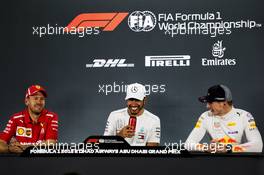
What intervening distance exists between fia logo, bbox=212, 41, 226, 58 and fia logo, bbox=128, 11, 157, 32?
624 millimetres

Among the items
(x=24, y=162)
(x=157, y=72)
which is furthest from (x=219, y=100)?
(x=24, y=162)

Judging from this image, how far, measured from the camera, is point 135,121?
16.9ft

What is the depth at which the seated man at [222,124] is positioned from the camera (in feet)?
16.0

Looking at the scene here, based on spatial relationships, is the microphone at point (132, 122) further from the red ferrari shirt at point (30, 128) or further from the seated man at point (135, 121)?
the red ferrari shirt at point (30, 128)

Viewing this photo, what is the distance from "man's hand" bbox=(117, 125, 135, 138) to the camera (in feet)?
16.7

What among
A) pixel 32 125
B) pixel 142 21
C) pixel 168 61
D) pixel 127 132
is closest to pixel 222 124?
pixel 168 61

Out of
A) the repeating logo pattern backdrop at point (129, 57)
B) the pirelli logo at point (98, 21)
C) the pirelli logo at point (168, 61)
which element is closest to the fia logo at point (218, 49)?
the repeating logo pattern backdrop at point (129, 57)

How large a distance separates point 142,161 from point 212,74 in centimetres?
233

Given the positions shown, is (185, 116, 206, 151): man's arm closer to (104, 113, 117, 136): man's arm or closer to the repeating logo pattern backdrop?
the repeating logo pattern backdrop

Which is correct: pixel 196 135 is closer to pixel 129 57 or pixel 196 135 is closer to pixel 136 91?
pixel 136 91

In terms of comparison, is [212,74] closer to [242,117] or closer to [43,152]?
[242,117]

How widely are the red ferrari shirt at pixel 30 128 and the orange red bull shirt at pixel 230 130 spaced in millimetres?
1299

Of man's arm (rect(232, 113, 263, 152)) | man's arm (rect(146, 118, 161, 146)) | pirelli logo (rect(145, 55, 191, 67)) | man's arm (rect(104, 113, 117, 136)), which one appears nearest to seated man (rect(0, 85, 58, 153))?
man's arm (rect(104, 113, 117, 136))

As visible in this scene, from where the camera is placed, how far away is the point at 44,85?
17.1ft
